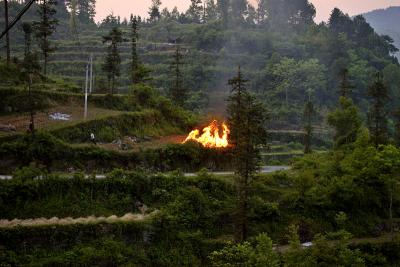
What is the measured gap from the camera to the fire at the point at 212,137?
36.6 metres

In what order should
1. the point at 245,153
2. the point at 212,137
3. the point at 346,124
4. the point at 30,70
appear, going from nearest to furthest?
1. the point at 245,153
2. the point at 30,70
3. the point at 212,137
4. the point at 346,124

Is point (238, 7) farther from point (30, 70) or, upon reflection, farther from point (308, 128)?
point (30, 70)

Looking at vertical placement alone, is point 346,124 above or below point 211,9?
below

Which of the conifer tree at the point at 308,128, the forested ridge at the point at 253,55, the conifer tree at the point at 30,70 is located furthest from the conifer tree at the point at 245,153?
the forested ridge at the point at 253,55

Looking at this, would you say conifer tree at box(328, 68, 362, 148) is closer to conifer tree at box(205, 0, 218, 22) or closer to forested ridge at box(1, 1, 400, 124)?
forested ridge at box(1, 1, 400, 124)

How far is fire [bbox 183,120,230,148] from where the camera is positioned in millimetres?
36634

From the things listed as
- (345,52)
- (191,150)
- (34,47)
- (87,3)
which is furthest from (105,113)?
(87,3)

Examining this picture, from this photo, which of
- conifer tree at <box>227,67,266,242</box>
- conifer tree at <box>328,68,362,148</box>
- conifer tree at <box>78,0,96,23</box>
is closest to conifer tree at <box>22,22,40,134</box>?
conifer tree at <box>227,67,266,242</box>

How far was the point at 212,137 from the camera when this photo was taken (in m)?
37.2

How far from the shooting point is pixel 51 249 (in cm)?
2416

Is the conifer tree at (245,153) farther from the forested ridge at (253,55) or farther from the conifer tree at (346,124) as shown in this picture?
the forested ridge at (253,55)

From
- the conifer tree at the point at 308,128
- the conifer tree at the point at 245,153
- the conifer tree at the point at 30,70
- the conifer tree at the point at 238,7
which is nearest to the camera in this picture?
the conifer tree at the point at 245,153

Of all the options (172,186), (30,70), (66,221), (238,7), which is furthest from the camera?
(238,7)

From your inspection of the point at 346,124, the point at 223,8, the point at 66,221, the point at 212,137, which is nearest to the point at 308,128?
the point at 346,124
